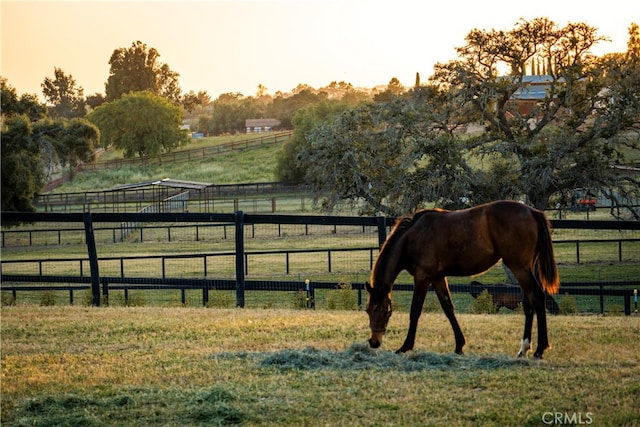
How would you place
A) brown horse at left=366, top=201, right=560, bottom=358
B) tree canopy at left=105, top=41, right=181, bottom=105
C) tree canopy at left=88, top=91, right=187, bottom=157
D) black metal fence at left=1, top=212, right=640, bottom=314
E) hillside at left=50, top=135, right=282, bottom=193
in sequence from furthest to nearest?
tree canopy at left=105, top=41, right=181, bottom=105 → tree canopy at left=88, top=91, right=187, bottom=157 → hillside at left=50, top=135, right=282, bottom=193 → black metal fence at left=1, top=212, right=640, bottom=314 → brown horse at left=366, top=201, right=560, bottom=358

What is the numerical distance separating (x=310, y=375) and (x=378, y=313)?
130 cm

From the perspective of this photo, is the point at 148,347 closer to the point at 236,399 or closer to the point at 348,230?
the point at 236,399

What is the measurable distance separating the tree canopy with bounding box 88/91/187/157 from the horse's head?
267 ft

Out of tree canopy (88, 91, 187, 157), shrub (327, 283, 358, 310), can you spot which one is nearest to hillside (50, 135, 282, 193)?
tree canopy (88, 91, 187, 157)

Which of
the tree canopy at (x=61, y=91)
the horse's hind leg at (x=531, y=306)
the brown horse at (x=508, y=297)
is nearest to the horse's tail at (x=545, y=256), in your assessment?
the horse's hind leg at (x=531, y=306)

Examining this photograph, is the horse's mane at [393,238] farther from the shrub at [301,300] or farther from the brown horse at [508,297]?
the shrub at [301,300]

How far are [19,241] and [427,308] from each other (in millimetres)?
26997

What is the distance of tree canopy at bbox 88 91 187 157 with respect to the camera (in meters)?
89.2

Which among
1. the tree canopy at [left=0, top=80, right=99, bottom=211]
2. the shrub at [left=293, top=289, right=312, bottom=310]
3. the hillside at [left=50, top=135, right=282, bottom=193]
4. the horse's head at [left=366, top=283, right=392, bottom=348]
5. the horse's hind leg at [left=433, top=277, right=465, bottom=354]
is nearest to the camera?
the horse's hind leg at [left=433, top=277, right=465, bottom=354]

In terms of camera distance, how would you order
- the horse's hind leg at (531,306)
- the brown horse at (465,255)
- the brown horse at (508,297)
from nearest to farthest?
the horse's hind leg at (531,306) < the brown horse at (465,255) < the brown horse at (508,297)

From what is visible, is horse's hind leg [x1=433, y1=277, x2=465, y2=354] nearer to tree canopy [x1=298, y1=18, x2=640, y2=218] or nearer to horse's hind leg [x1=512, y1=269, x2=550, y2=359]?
horse's hind leg [x1=512, y1=269, x2=550, y2=359]

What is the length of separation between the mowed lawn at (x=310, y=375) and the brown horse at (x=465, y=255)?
0.38 m

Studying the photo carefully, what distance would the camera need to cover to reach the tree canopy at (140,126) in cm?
8919

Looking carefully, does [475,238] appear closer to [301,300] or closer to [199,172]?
[301,300]
